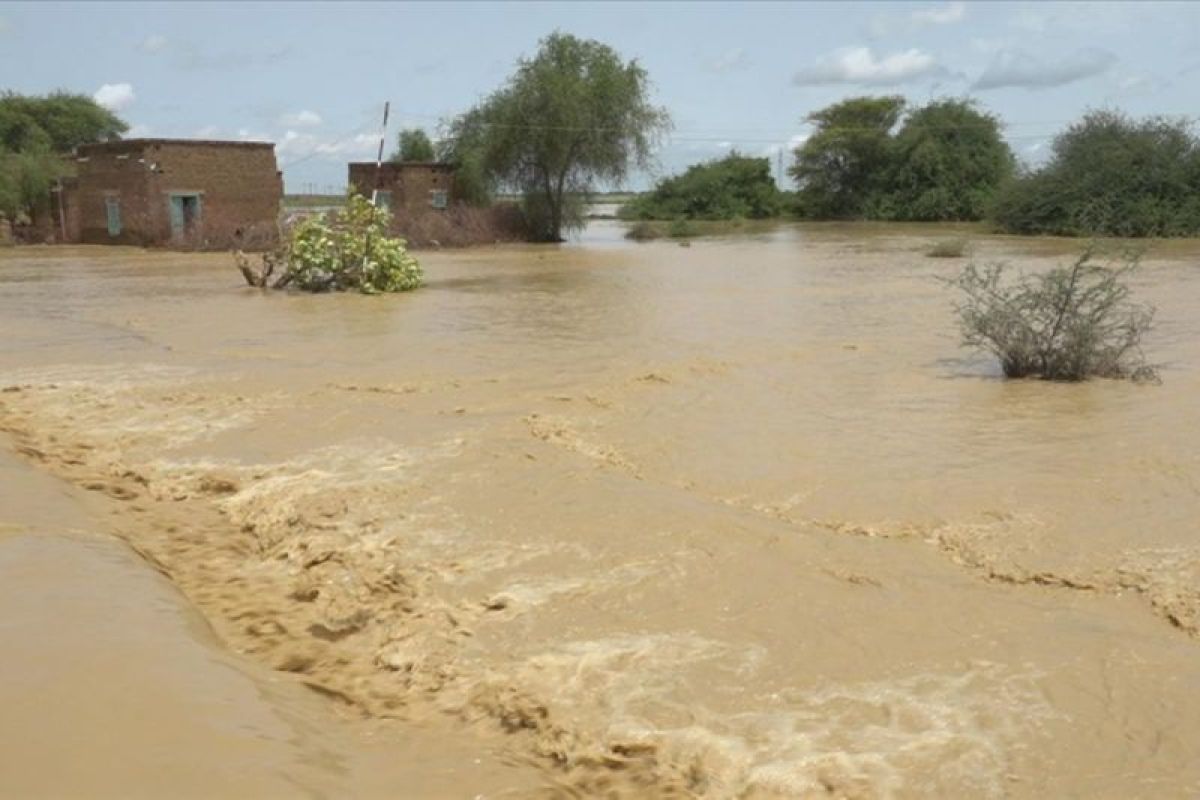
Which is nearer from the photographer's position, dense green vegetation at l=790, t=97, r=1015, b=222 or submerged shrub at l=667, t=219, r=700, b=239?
submerged shrub at l=667, t=219, r=700, b=239

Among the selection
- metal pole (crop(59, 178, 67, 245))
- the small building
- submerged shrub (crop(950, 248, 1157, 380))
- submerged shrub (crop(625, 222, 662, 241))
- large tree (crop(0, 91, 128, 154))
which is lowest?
submerged shrub (crop(950, 248, 1157, 380))

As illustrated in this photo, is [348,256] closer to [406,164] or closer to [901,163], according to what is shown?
[406,164]

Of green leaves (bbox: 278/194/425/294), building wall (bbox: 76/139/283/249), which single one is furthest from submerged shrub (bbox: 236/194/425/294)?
building wall (bbox: 76/139/283/249)

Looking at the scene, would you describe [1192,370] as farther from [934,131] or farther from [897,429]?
[934,131]

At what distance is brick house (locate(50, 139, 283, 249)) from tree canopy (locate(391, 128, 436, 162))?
1745 cm

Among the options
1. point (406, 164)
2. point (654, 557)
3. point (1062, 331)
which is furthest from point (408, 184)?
point (654, 557)

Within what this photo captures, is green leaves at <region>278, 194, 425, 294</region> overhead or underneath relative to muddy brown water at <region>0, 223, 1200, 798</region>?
overhead

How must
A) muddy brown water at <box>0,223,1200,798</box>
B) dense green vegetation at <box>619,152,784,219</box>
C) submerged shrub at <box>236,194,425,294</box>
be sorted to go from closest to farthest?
1. muddy brown water at <box>0,223,1200,798</box>
2. submerged shrub at <box>236,194,425,294</box>
3. dense green vegetation at <box>619,152,784,219</box>

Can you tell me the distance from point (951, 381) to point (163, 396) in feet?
22.1

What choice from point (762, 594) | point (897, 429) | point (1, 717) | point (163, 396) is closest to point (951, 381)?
point (897, 429)

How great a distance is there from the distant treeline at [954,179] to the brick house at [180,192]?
1025 inches

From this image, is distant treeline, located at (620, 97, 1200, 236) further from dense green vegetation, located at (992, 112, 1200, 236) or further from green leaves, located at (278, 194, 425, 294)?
green leaves, located at (278, 194, 425, 294)

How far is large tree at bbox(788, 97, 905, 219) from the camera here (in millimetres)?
59625

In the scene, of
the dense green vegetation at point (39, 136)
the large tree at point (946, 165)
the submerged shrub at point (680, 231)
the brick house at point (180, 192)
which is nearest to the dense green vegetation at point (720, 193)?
the large tree at point (946, 165)
